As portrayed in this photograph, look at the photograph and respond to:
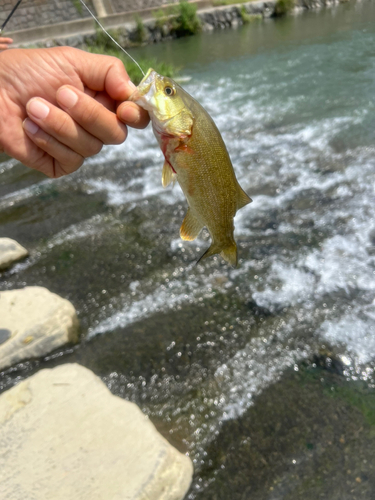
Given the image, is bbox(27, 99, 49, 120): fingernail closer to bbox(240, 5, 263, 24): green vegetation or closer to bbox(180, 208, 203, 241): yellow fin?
bbox(180, 208, 203, 241): yellow fin

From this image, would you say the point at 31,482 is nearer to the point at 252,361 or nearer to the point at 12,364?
the point at 12,364

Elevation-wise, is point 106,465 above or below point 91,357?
A: above

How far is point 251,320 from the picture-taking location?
12.8 feet

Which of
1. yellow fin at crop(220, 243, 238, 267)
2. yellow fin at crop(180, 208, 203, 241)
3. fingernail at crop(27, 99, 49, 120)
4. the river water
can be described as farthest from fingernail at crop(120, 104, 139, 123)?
the river water

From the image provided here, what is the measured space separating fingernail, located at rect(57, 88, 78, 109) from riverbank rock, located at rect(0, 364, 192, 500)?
2.13 m

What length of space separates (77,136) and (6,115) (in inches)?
16.2

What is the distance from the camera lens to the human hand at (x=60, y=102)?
6.25 feet

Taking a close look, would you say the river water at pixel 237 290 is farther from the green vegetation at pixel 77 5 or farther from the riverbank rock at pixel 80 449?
the green vegetation at pixel 77 5

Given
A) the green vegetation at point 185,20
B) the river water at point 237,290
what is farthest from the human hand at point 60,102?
the green vegetation at point 185,20

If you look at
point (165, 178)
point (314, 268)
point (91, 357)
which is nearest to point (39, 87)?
point (165, 178)

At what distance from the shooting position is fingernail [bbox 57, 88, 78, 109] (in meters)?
1.84

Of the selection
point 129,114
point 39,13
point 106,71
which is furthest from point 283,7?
point 129,114

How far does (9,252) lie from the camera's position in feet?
15.7

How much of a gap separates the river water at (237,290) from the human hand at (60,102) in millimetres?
2290
